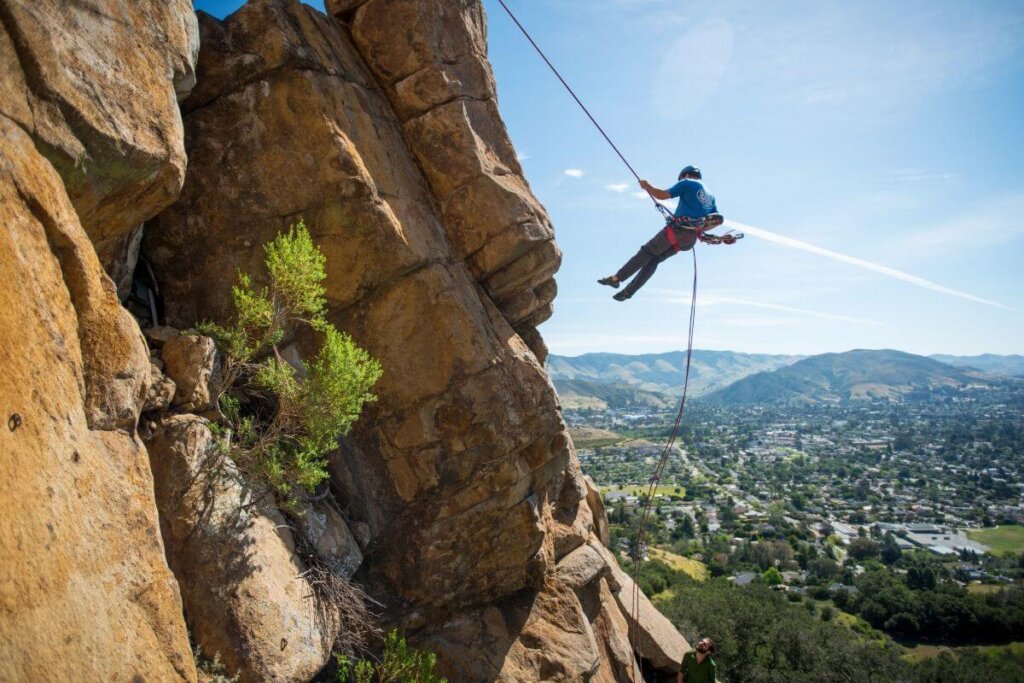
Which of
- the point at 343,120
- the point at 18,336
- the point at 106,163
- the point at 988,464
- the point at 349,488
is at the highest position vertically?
the point at 343,120

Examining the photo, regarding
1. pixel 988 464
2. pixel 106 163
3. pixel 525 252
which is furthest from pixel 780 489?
pixel 106 163

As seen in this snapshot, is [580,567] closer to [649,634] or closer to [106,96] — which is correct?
[649,634]

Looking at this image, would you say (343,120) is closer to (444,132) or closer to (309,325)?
(444,132)

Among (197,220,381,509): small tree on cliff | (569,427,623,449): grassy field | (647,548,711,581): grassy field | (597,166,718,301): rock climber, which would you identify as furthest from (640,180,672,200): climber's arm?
(569,427,623,449): grassy field

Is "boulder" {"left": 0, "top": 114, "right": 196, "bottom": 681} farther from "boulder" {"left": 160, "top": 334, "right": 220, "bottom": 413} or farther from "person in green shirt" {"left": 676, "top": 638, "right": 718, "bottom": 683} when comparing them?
"person in green shirt" {"left": 676, "top": 638, "right": 718, "bottom": 683}

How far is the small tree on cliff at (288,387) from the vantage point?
26.0 ft

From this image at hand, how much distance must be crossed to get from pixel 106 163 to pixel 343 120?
4653 millimetres

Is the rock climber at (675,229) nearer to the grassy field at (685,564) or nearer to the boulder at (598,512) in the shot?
the boulder at (598,512)

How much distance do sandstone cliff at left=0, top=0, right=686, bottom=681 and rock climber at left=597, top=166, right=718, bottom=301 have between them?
3.38 metres

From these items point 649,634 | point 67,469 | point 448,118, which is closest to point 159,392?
point 67,469

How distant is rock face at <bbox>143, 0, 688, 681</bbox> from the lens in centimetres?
948

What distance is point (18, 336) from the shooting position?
4457 mm

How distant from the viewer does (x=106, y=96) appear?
6.09m

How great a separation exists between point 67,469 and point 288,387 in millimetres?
3334
